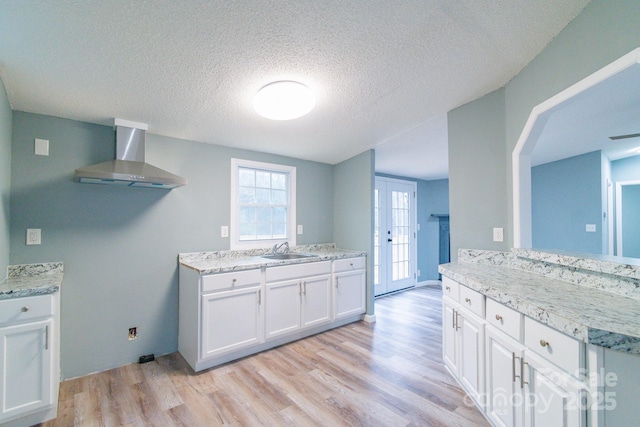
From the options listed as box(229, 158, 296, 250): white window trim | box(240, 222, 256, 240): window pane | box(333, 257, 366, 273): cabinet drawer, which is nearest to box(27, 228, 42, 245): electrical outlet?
box(229, 158, 296, 250): white window trim

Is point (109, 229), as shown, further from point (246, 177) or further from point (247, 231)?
point (246, 177)

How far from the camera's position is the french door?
4.73 meters

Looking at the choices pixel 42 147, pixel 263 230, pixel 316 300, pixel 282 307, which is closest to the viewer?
pixel 42 147

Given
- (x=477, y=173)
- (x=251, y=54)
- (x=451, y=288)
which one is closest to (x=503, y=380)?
(x=451, y=288)

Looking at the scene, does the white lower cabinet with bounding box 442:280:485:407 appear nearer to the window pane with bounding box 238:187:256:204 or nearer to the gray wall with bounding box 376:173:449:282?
the window pane with bounding box 238:187:256:204

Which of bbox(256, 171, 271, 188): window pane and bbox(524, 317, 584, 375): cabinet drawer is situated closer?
bbox(524, 317, 584, 375): cabinet drawer

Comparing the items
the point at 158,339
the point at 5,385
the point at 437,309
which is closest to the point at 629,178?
the point at 437,309

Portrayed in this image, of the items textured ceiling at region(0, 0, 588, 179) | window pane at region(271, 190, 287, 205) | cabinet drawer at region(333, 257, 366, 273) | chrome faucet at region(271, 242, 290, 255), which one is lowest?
cabinet drawer at region(333, 257, 366, 273)

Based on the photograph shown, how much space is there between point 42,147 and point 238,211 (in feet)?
5.65

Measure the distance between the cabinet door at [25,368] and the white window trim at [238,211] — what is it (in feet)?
5.40

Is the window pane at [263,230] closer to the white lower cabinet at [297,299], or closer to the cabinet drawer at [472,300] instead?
the white lower cabinet at [297,299]

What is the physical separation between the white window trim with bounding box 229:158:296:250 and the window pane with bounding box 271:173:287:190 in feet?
0.25

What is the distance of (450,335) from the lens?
2.08m

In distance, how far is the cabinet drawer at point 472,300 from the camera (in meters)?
1.64
